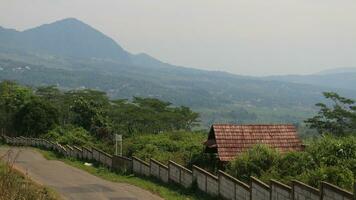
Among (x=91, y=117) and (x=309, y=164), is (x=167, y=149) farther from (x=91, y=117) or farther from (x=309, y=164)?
(x=91, y=117)

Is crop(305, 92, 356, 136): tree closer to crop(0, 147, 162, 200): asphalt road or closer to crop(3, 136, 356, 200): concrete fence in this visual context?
crop(3, 136, 356, 200): concrete fence

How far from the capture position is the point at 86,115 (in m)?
76.8

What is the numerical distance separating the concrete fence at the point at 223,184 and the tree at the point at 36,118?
40.5 meters

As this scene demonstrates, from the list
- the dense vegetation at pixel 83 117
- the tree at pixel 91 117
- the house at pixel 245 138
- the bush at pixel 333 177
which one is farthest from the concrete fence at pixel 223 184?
the tree at pixel 91 117

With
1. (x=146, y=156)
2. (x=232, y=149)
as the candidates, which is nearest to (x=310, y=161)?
(x=232, y=149)

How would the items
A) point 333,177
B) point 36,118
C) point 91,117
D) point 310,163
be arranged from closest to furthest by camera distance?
point 333,177
point 310,163
point 91,117
point 36,118

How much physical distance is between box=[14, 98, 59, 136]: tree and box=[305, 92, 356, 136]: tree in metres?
34.2

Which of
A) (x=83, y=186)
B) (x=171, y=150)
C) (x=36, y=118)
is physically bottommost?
(x=36, y=118)

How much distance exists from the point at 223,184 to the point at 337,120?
50329 mm

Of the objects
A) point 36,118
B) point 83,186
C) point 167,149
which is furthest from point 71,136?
point 83,186

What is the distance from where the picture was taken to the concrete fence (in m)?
15.2

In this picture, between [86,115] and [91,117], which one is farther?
[86,115]

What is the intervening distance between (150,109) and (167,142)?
44945 millimetres

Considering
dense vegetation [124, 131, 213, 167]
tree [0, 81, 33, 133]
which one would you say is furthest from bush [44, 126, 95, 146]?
dense vegetation [124, 131, 213, 167]
